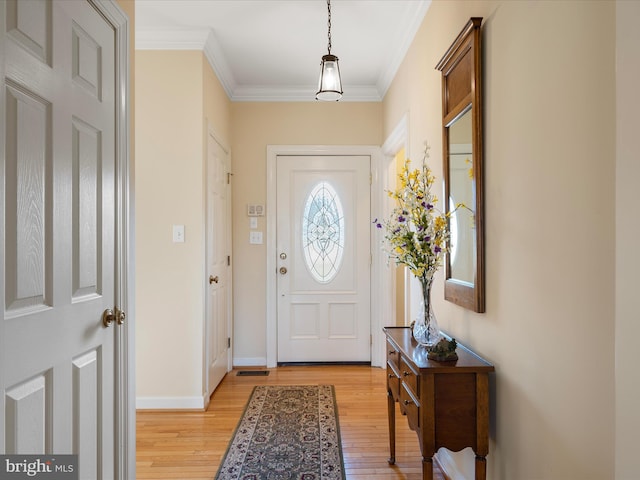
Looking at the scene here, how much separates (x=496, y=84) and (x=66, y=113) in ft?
4.95

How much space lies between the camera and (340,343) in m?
4.16

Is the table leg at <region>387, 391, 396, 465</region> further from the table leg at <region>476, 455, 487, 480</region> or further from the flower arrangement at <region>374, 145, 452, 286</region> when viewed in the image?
the flower arrangement at <region>374, 145, 452, 286</region>

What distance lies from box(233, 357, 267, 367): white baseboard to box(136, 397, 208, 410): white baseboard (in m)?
1.04

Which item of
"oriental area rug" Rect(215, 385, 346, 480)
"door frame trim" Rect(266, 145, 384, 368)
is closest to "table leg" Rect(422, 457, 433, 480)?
"oriental area rug" Rect(215, 385, 346, 480)

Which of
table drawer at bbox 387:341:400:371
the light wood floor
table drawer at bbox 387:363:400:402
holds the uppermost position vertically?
table drawer at bbox 387:341:400:371

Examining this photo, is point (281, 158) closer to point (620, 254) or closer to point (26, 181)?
point (26, 181)

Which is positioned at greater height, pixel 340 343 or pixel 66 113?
pixel 66 113

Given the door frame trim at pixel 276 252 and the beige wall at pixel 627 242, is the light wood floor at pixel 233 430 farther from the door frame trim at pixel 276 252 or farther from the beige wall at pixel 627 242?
the beige wall at pixel 627 242

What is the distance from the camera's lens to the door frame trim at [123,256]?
1674 millimetres

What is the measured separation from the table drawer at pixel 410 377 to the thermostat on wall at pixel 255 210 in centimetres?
249

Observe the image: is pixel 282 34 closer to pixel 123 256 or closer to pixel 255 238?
pixel 255 238

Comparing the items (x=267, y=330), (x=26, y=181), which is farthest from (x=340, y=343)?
(x=26, y=181)

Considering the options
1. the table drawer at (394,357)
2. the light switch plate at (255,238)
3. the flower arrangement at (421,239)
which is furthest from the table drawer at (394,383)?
the light switch plate at (255,238)

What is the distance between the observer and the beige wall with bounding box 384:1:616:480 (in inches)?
39.5
